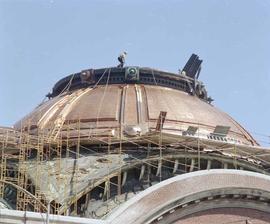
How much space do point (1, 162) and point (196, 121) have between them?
12747mm

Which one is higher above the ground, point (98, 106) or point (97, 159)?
point (98, 106)

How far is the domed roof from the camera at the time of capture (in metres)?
42.6

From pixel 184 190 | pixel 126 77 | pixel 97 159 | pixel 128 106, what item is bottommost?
pixel 184 190

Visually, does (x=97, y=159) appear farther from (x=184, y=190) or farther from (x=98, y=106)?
(x=184, y=190)

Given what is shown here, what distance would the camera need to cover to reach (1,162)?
3700 cm

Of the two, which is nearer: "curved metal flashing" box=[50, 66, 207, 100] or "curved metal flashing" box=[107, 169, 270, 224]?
"curved metal flashing" box=[107, 169, 270, 224]

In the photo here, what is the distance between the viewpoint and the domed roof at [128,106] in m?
42.6

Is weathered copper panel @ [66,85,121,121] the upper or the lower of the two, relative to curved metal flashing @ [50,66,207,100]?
lower

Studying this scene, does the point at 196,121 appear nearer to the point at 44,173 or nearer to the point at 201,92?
the point at 201,92

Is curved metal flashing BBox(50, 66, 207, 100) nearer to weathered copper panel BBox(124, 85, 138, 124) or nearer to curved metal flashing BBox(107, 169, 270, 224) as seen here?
weathered copper panel BBox(124, 85, 138, 124)

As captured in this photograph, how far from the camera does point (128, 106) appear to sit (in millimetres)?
44000

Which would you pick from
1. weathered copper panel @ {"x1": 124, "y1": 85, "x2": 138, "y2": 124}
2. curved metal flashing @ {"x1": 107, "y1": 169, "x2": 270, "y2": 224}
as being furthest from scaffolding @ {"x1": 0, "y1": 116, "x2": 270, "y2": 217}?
curved metal flashing @ {"x1": 107, "y1": 169, "x2": 270, "y2": 224}

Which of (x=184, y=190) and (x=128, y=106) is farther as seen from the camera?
(x=128, y=106)

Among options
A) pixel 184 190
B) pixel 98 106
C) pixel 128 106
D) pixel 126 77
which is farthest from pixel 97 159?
pixel 126 77
